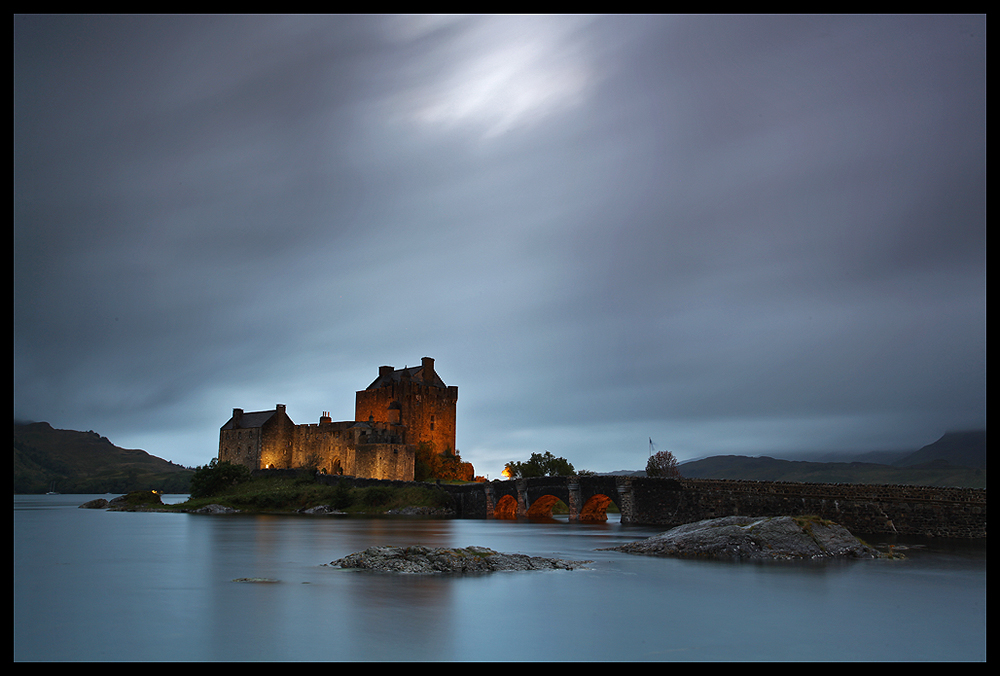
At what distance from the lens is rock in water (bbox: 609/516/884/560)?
75.4 feet

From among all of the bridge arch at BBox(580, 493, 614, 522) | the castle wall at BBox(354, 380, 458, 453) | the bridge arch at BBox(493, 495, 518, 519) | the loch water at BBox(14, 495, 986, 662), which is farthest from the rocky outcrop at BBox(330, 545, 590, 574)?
the castle wall at BBox(354, 380, 458, 453)

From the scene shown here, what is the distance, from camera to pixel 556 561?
67.7 ft

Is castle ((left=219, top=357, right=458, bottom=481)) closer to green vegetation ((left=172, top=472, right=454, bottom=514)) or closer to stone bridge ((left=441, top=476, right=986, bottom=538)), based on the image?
green vegetation ((left=172, top=472, right=454, bottom=514))

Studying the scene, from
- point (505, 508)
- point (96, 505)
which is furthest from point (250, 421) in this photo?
point (505, 508)

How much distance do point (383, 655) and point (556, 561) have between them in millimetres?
11124

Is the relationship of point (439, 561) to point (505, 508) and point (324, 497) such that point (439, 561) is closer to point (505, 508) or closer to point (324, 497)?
point (505, 508)

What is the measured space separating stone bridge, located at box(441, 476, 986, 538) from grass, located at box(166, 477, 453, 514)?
18.5 m

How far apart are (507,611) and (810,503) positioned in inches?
1010

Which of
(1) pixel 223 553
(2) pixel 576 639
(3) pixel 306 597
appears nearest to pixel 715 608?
(2) pixel 576 639

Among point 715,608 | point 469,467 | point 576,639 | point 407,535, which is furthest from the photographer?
point 469,467

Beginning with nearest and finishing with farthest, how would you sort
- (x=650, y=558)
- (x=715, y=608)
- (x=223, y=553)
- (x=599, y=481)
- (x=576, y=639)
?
1. (x=576, y=639)
2. (x=715, y=608)
3. (x=650, y=558)
4. (x=223, y=553)
5. (x=599, y=481)

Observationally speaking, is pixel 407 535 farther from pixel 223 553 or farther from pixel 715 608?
pixel 715 608

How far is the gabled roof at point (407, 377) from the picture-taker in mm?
89500
